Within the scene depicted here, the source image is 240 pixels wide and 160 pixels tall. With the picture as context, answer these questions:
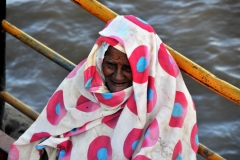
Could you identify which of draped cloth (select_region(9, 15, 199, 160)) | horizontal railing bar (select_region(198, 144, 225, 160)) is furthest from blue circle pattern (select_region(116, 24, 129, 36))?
horizontal railing bar (select_region(198, 144, 225, 160))

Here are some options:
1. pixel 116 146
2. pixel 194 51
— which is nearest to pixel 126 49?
pixel 116 146

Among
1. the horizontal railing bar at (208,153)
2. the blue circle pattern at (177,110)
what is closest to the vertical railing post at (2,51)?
the blue circle pattern at (177,110)

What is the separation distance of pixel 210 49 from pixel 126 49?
10.4 feet

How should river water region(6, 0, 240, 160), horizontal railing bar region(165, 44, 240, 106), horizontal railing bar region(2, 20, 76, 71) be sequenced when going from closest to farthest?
horizontal railing bar region(165, 44, 240, 106), horizontal railing bar region(2, 20, 76, 71), river water region(6, 0, 240, 160)

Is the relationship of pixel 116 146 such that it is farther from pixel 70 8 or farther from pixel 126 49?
pixel 70 8

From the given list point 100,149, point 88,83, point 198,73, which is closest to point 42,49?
→ point 88,83

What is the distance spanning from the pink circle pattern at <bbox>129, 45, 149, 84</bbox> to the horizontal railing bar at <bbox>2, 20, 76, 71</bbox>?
0.54 meters

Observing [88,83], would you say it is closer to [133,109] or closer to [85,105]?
[85,105]

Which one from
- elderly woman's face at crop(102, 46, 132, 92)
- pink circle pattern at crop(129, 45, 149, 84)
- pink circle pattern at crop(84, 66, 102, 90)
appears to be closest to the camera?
→ pink circle pattern at crop(129, 45, 149, 84)

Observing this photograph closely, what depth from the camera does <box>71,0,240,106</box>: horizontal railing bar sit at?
194 centimetres

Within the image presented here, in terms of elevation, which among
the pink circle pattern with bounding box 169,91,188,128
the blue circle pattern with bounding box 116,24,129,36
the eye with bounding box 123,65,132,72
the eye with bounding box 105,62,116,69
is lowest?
the pink circle pattern with bounding box 169,91,188,128

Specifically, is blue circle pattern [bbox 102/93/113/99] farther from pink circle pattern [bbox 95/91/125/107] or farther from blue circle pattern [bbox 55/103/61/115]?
blue circle pattern [bbox 55/103/61/115]

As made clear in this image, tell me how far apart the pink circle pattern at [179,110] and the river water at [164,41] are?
2103 mm

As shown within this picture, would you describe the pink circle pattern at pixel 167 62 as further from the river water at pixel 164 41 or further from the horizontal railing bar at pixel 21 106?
the river water at pixel 164 41
